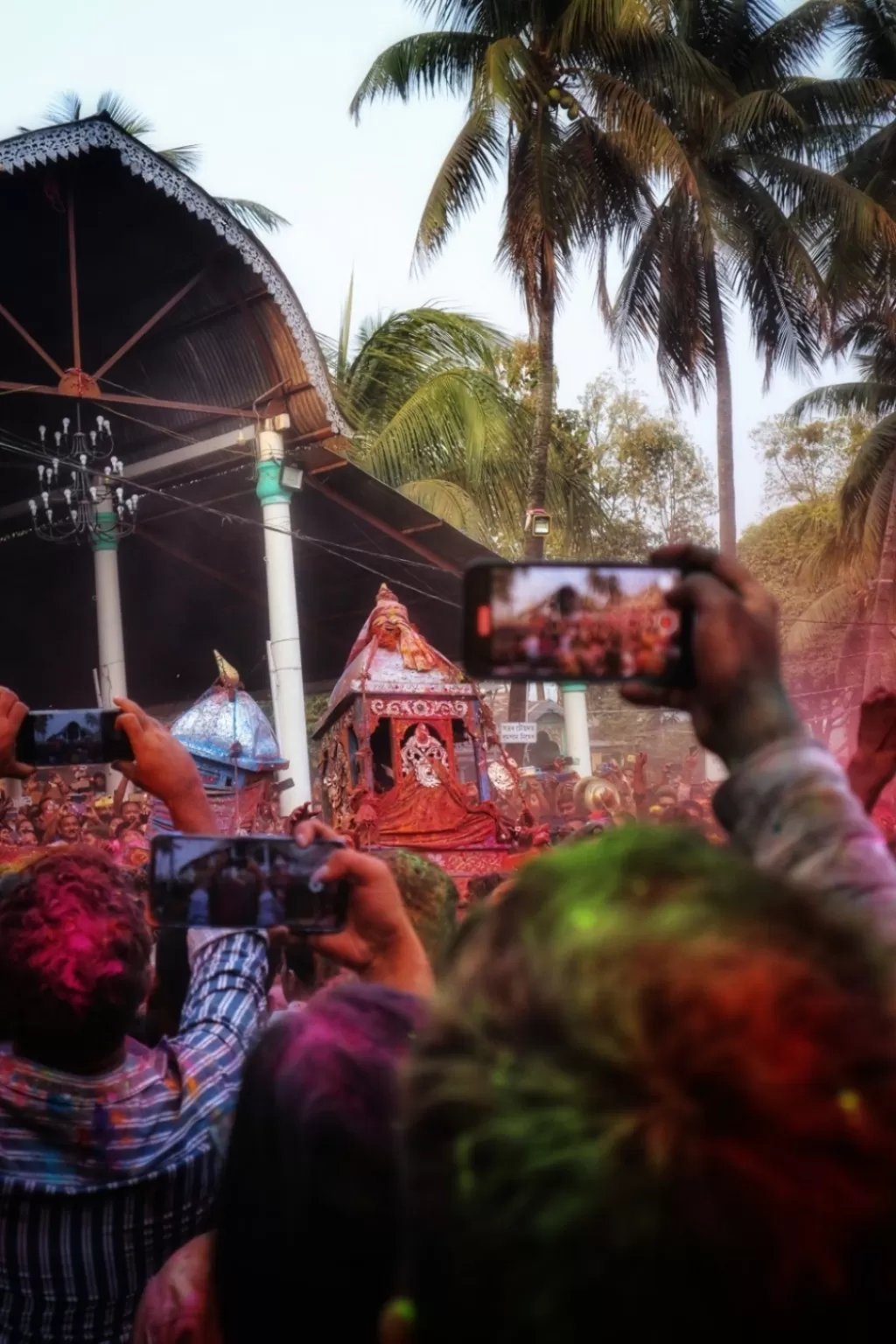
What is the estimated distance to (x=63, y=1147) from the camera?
1752 mm

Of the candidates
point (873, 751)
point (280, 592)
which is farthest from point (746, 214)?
point (873, 751)

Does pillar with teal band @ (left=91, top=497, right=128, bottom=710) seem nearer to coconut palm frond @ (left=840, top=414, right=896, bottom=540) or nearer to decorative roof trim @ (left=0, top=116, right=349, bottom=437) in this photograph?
decorative roof trim @ (left=0, top=116, right=349, bottom=437)

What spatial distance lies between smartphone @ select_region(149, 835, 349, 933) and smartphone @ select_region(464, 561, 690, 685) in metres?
0.44

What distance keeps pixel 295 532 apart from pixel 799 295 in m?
10.7

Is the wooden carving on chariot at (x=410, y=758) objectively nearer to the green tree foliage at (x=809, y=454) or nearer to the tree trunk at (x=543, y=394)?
the tree trunk at (x=543, y=394)

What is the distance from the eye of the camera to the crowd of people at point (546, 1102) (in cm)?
66

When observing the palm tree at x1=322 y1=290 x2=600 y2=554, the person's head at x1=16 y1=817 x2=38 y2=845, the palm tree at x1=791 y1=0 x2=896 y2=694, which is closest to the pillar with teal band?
the person's head at x1=16 y1=817 x2=38 y2=845

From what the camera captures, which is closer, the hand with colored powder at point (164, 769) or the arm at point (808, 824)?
the arm at point (808, 824)

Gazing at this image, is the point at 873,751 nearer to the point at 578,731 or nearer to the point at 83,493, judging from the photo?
the point at 83,493

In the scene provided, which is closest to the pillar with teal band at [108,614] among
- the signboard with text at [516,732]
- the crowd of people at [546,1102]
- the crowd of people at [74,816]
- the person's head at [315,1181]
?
the crowd of people at [74,816]

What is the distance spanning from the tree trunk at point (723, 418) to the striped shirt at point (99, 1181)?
16.9 meters

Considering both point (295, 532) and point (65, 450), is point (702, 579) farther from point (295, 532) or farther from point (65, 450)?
point (65, 450)

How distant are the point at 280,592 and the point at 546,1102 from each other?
1292 cm

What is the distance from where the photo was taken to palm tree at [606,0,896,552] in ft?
65.0
